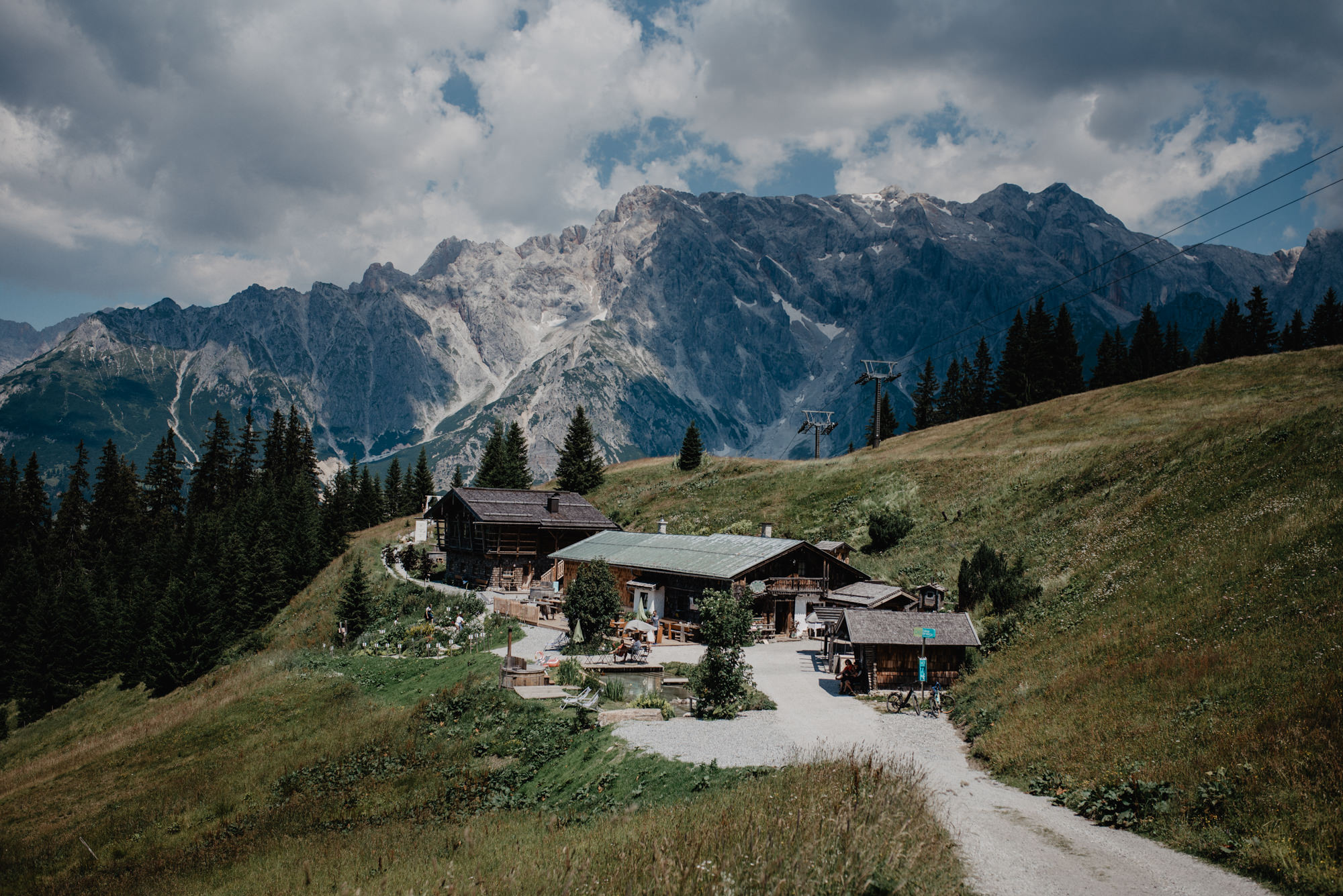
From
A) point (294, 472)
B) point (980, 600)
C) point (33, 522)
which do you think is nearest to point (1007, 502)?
point (980, 600)

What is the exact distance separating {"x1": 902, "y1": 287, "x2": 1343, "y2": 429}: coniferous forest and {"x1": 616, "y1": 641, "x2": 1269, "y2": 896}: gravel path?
216 ft

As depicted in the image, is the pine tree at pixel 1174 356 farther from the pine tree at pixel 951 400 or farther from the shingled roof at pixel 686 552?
the shingled roof at pixel 686 552

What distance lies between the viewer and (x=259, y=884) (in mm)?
12961

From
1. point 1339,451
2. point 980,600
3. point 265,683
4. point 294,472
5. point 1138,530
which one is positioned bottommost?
point 265,683

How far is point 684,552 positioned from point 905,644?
1896cm

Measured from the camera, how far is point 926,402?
374ft

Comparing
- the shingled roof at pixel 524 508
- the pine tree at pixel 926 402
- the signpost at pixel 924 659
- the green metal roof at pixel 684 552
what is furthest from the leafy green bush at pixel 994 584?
the pine tree at pixel 926 402

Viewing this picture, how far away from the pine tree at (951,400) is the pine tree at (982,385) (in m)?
3.00

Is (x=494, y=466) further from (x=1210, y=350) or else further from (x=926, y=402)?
(x=1210, y=350)

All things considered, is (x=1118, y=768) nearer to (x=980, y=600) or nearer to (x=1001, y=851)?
(x=1001, y=851)

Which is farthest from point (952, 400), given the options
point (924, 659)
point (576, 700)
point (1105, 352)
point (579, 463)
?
point (576, 700)

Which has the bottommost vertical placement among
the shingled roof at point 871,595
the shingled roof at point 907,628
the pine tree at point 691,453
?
the shingled roof at point 907,628

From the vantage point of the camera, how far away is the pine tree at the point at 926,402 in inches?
4277

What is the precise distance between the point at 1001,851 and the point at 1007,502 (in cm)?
4020
